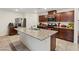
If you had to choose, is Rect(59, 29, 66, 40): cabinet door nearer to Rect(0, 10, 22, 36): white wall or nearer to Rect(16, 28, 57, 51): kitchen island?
Rect(16, 28, 57, 51): kitchen island

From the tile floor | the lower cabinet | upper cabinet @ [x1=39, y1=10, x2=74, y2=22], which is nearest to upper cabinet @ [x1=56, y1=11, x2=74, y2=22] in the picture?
upper cabinet @ [x1=39, y1=10, x2=74, y2=22]

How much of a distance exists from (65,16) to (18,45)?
0.93m

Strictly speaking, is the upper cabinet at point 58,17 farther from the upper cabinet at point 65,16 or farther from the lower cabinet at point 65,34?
the lower cabinet at point 65,34

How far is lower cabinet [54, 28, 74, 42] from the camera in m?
1.57

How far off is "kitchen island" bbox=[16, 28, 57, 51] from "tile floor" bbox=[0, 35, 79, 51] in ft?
0.23

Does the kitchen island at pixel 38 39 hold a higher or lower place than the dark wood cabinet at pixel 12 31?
lower

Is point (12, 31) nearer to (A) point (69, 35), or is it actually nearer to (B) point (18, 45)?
(B) point (18, 45)

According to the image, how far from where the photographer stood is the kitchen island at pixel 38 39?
1.58 metres

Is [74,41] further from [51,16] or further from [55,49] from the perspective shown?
[51,16]

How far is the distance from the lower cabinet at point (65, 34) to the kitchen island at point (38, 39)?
0.28 feet

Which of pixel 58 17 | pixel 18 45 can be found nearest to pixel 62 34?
pixel 58 17

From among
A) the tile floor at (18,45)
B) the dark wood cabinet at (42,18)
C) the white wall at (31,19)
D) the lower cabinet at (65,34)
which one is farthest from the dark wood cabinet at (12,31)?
the lower cabinet at (65,34)

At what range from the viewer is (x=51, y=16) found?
1621mm
